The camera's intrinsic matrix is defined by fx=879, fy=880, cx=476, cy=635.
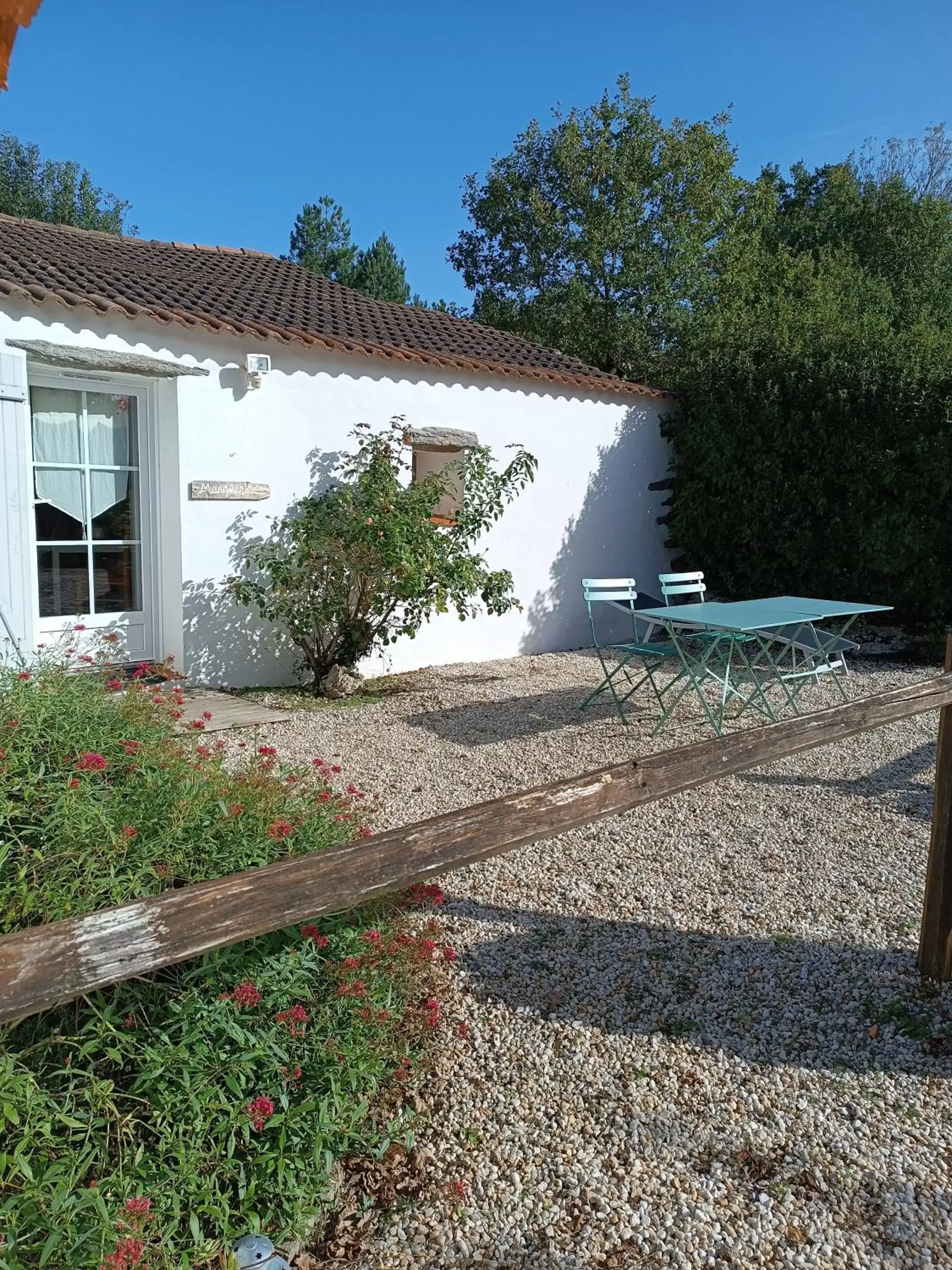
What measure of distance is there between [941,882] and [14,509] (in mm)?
5462

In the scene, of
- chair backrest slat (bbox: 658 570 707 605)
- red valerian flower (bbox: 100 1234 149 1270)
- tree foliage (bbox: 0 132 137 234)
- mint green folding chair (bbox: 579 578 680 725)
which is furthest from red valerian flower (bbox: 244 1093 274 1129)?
tree foliage (bbox: 0 132 137 234)

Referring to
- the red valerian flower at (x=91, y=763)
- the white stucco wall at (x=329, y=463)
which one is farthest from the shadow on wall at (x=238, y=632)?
the red valerian flower at (x=91, y=763)

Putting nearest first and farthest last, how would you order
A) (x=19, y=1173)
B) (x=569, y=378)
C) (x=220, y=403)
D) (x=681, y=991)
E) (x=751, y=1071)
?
(x=19, y=1173) → (x=751, y=1071) → (x=681, y=991) → (x=220, y=403) → (x=569, y=378)

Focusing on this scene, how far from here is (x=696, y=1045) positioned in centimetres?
267

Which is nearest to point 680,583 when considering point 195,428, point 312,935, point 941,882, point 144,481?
point 195,428

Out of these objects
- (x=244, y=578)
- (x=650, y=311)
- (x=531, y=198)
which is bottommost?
(x=244, y=578)

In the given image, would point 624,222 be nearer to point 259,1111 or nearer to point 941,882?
point 941,882

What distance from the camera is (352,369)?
24.4 ft

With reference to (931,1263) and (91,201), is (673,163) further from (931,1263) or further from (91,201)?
(91,201)

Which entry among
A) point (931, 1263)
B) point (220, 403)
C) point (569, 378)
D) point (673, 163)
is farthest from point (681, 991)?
point (673, 163)

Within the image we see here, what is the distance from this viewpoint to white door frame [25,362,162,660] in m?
6.04

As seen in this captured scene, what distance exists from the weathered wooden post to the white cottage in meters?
5.14

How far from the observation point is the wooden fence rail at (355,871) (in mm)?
1309

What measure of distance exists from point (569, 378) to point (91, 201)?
75.5 feet
